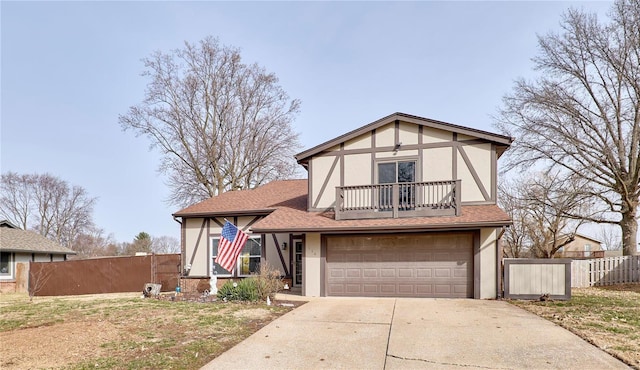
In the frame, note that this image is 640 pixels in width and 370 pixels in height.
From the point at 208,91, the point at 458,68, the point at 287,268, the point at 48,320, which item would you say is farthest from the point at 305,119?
the point at 48,320

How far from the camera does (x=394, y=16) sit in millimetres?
13516

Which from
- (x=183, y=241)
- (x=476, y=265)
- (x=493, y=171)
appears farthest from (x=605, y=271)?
(x=183, y=241)

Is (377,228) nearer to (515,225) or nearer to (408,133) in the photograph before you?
(408,133)

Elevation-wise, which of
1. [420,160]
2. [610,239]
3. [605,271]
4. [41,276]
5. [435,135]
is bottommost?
[610,239]

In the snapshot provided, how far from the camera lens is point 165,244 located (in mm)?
61125

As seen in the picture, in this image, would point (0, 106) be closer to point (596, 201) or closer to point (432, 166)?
point (432, 166)

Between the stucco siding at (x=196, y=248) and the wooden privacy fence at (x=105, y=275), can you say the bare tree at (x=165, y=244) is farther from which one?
the stucco siding at (x=196, y=248)

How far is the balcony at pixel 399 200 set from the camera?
38.0ft

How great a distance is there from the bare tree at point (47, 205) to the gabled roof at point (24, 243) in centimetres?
1969

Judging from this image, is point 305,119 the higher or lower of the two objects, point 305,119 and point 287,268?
the higher

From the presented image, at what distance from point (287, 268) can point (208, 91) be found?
16.8m

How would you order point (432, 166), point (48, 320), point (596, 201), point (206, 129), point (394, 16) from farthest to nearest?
point (206, 129) → point (596, 201) → point (394, 16) → point (432, 166) → point (48, 320)

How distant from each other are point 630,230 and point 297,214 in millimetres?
16931

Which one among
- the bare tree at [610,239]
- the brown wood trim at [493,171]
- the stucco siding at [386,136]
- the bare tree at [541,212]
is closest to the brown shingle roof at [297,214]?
the brown wood trim at [493,171]
